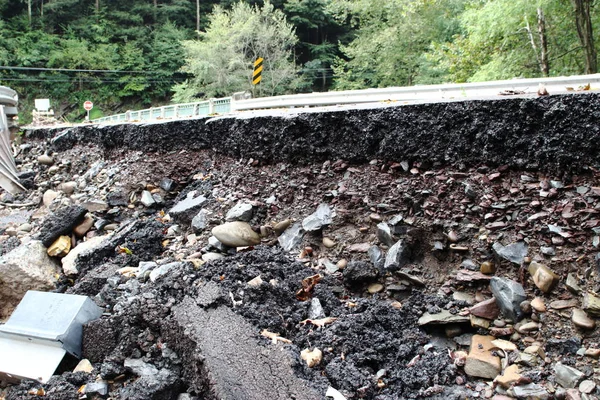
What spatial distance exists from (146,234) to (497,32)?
8446 millimetres

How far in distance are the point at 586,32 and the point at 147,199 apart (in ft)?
26.7

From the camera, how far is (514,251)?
2740mm

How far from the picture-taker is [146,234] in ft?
15.6

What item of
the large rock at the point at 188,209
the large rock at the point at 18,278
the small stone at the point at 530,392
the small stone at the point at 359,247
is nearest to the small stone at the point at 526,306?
the small stone at the point at 530,392

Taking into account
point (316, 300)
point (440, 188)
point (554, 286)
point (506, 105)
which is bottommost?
point (316, 300)

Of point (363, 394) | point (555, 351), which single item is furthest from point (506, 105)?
point (363, 394)

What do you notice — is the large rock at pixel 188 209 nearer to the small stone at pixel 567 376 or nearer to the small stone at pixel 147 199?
the small stone at pixel 147 199

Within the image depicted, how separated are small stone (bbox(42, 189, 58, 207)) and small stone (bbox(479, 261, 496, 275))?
760cm

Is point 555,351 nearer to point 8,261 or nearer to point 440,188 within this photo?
point 440,188

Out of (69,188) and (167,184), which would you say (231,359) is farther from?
(69,188)

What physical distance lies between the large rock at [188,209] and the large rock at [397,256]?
2470 millimetres

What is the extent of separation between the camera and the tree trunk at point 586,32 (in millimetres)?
7730

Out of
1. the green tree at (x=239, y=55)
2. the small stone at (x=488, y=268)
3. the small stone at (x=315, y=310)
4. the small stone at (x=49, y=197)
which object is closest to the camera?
the small stone at (x=488, y=268)

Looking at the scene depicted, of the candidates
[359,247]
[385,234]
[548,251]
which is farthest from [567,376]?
[359,247]
